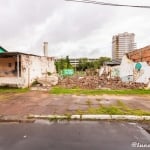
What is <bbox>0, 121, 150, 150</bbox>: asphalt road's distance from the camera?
5.59m

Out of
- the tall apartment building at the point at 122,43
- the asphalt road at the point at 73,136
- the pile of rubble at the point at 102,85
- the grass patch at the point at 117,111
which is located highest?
the tall apartment building at the point at 122,43

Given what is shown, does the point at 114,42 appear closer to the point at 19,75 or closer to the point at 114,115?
the point at 19,75

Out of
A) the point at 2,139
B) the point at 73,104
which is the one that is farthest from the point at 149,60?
the point at 2,139

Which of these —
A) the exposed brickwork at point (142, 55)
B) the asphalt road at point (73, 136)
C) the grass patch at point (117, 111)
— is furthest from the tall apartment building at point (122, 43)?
the asphalt road at point (73, 136)

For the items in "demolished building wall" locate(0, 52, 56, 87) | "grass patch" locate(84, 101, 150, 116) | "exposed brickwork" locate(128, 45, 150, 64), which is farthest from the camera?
"exposed brickwork" locate(128, 45, 150, 64)

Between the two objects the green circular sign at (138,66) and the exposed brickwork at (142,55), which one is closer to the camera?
the exposed brickwork at (142,55)

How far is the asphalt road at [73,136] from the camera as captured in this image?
5.59 meters

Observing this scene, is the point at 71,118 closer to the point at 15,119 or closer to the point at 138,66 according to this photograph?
the point at 15,119

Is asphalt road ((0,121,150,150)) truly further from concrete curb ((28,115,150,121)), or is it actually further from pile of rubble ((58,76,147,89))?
pile of rubble ((58,76,147,89))

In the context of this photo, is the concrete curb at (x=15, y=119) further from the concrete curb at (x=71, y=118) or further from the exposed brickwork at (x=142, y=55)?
the exposed brickwork at (x=142, y=55)

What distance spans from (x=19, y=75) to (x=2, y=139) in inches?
518

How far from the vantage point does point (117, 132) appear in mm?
6852

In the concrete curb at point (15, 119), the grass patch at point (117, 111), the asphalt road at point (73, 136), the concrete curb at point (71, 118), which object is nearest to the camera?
the asphalt road at point (73, 136)

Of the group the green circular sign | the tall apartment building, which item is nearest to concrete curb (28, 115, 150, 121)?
the green circular sign
